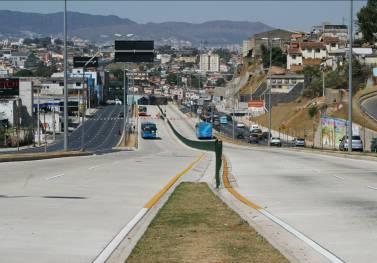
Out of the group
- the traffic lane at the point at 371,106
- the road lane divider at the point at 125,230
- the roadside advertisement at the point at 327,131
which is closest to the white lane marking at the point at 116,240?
the road lane divider at the point at 125,230

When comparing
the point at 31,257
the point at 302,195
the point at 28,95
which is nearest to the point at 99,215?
the point at 31,257

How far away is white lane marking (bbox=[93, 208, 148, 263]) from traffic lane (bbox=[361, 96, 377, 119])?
7398 centimetres

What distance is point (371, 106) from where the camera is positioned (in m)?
95.8

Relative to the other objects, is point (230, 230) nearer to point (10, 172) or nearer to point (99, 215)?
point (99, 215)

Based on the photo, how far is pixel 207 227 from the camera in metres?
14.1

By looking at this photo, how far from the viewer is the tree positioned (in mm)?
83312

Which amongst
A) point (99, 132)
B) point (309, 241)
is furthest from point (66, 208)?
point (99, 132)

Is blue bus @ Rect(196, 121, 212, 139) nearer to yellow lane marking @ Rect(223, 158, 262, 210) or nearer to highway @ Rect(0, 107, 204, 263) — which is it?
highway @ Rect(0, 107, 204, 263)

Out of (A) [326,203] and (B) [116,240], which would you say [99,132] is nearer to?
(A) [326,203]

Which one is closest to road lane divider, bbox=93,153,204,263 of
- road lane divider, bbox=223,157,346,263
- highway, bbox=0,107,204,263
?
highway, bbox=0,107,204,263

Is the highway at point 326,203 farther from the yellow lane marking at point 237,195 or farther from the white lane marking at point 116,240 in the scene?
the white lane marking at point 116,240

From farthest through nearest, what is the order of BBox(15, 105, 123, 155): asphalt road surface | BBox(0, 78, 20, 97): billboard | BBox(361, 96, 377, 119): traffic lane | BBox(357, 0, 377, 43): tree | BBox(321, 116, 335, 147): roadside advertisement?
BBox(0, 78, 20, 97): billboard
BBox(15, 105, 123, 155): asphalt road surface
BBox(361, 96, 377, 119): traffic lane
BBox(321, 116, 335, 147): roadside advertisement
BBox(357, 0, 377, 43): tree

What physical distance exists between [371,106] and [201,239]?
85.7 meters

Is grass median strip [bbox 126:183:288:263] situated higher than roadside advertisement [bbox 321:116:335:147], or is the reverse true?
grass median strip [bbox 126:183:288:263]
